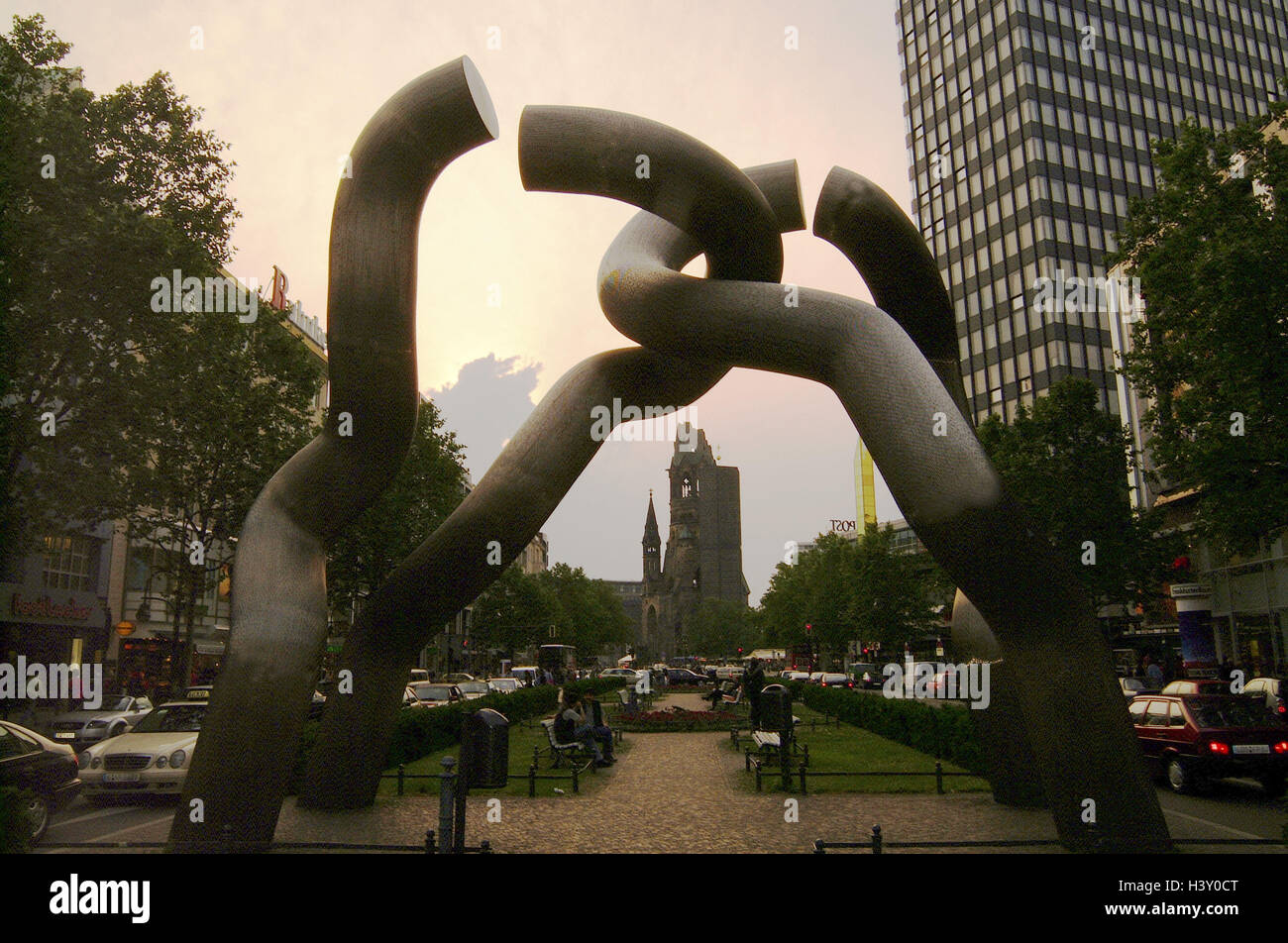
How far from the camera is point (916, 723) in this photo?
2028 cm

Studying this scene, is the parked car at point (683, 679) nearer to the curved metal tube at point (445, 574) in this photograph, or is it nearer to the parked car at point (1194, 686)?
the parked car at point (1194, 686)

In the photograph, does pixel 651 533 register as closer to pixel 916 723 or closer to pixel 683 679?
pixel 683 679

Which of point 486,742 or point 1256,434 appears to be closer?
point 486,742

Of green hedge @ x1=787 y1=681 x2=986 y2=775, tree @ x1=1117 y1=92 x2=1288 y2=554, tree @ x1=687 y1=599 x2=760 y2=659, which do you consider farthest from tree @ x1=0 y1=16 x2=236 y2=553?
tree @ x1=687 y1=599 x2=760 y2=659

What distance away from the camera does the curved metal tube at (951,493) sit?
8820 mm

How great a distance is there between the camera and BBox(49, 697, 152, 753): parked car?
20.6 meters

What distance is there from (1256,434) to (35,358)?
84.7ft

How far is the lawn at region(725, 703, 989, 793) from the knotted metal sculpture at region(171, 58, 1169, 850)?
3350mm

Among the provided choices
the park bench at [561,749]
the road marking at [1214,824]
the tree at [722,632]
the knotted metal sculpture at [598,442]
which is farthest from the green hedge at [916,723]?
the tree at [722,632]

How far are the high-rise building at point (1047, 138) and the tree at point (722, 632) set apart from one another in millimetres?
55588

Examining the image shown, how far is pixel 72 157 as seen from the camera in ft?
66.0

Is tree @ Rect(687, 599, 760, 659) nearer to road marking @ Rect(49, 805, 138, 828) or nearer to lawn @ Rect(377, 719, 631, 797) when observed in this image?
lawn @ Rect(377, 719, 631, 797)
